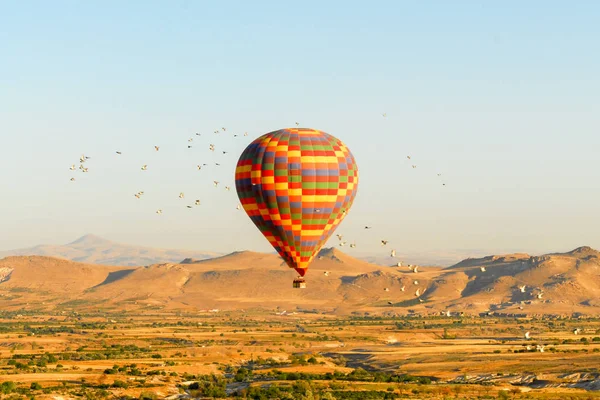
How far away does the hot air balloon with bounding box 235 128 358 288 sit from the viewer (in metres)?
80.4

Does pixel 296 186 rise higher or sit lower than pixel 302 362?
higher

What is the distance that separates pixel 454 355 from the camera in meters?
117

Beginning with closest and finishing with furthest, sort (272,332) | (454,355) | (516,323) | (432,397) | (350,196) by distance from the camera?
1. (432,397)
2. (350,196)
3. (454,355)
4. (272,332)
5. (516,323)

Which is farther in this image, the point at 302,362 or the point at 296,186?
the point at 302,362

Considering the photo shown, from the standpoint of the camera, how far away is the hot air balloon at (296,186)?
264 ft

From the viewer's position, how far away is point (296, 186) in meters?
80.3

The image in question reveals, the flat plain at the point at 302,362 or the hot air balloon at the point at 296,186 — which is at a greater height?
the hot air balloon at the point at 296,186

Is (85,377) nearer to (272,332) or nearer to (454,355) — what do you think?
(454,355)

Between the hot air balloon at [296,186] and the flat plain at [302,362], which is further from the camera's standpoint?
the flat plain at [302,362]

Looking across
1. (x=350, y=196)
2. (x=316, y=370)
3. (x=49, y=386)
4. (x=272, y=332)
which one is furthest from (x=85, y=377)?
(x=272, y=332)

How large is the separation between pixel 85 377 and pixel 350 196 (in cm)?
3123

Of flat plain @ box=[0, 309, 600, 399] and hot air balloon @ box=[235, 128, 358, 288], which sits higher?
hot air balloon @ box=[235, 128, 358, 288]

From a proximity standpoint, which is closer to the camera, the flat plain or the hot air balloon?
the hot air balloon

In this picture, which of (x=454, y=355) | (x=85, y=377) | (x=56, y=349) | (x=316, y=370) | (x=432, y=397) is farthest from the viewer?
(x=56, y=349)
